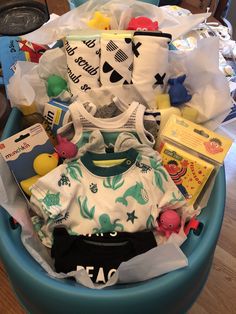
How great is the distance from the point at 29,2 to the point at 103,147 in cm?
64

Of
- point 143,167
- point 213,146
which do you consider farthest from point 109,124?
point 213,146

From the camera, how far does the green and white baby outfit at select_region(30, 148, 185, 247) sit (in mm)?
697

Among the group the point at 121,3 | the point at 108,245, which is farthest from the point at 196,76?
the point at 108,245

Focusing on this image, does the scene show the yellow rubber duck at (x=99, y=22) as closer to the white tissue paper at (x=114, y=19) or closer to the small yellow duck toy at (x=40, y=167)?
the white tissue paper at (x=114, y=19)

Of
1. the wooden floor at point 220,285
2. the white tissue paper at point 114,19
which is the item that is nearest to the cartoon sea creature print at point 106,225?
the wooden floor at point 220,285

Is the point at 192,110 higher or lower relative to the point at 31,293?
higher

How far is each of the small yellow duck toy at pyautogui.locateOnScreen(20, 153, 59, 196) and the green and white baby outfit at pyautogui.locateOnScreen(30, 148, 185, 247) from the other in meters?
0.03

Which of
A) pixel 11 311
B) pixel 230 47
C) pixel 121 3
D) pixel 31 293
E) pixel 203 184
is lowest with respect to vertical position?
pixel 11 311

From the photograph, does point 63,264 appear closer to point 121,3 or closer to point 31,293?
point 31,293

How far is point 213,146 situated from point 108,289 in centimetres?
36

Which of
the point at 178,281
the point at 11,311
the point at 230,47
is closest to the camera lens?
the point at 178,281

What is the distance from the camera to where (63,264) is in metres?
0.65

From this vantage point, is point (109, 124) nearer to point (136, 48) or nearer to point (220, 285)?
point (136, 48)

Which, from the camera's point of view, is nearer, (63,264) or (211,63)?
(63,264)
